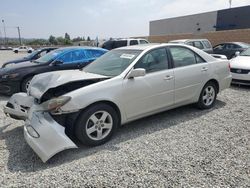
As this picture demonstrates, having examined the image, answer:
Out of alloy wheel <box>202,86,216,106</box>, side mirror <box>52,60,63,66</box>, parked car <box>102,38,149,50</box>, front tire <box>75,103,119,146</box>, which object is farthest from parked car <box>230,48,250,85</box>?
parked car <box>102,38,149,50</box>

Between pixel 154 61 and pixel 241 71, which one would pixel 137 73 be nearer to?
pixel 154 61

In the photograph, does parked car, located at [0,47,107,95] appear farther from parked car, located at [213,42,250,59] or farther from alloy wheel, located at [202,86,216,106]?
parked car, located at [213,42,250,59]

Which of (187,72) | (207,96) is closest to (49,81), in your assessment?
(187,72)

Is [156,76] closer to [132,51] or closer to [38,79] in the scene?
[132,51]

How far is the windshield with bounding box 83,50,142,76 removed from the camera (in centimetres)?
405

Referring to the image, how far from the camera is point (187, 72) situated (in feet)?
15.2

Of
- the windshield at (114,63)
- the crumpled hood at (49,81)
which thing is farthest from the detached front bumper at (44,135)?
the windshield at (114,63)

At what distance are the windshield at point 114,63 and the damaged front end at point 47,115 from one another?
15.2 inches

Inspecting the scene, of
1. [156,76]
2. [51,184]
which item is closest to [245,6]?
[156,76]

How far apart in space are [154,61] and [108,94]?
1.24m

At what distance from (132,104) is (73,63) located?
4.02 metres

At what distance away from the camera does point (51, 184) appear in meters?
2.68

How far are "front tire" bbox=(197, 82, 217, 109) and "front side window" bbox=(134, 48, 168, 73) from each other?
1.27 meters

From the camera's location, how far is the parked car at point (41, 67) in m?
6.59
